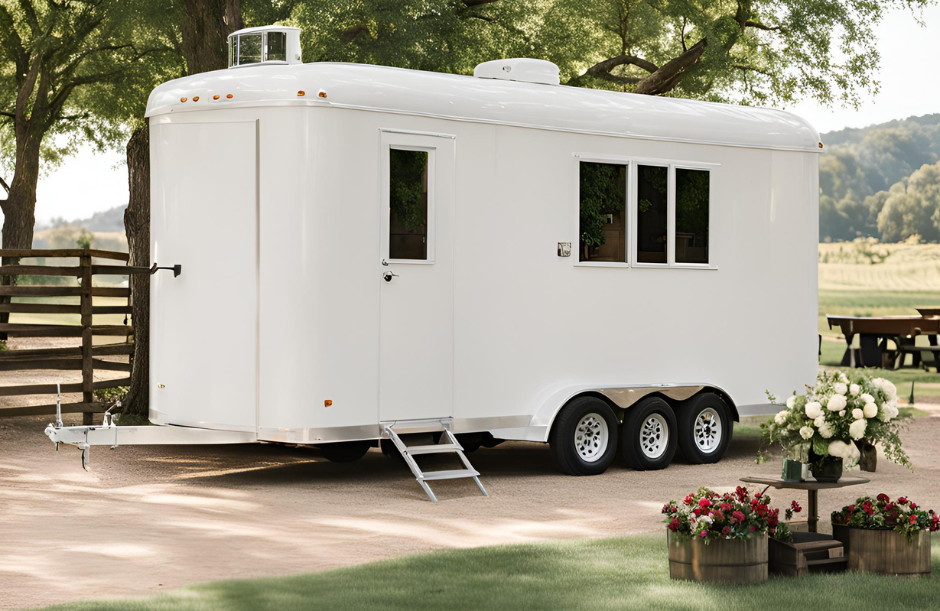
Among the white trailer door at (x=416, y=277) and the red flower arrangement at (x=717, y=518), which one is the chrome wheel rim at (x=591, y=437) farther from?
the red flower arrangement at (x=717, y=518)

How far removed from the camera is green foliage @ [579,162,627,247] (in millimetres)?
10469

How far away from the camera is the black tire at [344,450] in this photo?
1087cm

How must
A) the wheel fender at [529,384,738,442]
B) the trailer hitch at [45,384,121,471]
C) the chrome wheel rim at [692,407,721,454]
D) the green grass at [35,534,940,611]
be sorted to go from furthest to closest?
the chrome wheel rim at [692,407,721,454] → the wheel fender at [529,384,738,442] → the trailer hitch at [45,384,121,471] → the green grass at [35,534,940,611]

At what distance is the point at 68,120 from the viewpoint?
94.4 ft

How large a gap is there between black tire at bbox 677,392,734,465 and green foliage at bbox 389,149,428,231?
10.6 feet

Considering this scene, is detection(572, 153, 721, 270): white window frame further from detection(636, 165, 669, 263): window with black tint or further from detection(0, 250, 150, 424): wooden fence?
detection(0, 250, 150, 424): wooden fence

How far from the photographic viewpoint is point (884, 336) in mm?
22859

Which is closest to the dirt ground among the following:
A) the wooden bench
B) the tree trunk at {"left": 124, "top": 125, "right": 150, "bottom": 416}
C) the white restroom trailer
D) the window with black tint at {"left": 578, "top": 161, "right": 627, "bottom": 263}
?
the white restroom trailer

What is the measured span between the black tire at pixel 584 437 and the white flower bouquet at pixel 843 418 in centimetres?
316

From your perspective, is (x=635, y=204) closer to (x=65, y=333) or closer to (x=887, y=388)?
(x=887, y=388)

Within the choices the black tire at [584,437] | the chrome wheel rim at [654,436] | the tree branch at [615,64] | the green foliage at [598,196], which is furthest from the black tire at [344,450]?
the tree branch at [615,64]

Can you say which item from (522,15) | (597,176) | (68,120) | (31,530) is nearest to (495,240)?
(597,176)

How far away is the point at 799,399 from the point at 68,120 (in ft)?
82.1

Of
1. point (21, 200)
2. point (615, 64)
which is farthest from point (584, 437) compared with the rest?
point (21, 200)
